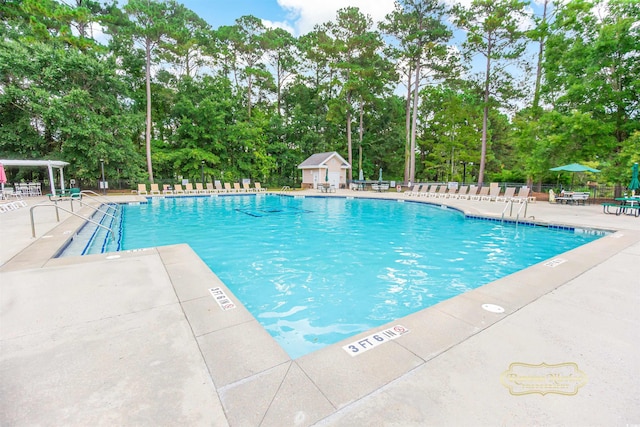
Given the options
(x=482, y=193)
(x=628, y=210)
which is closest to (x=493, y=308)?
(x=628, y=210)

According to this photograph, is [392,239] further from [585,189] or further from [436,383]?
[585,189]

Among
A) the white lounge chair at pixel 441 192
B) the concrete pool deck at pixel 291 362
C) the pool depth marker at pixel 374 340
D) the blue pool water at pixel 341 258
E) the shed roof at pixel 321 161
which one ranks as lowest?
the blue pool water at pixel 341 258

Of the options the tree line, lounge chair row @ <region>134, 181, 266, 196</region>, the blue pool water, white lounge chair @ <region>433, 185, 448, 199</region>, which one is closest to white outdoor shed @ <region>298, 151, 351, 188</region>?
the tree line

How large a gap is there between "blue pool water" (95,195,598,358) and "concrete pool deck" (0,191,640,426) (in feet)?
3.25

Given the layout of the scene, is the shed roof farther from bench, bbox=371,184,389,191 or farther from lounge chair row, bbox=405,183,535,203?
lounge chair row, bbox=405,183,535,203

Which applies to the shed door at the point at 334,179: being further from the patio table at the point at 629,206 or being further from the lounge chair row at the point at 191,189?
the patio table at the point at 629,206

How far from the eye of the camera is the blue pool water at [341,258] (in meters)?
3.74

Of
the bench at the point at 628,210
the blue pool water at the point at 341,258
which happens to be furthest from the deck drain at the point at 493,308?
the bench at the point at 628,210

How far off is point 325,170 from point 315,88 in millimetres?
11239

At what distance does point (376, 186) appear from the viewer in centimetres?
2148

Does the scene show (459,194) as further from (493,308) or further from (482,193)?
(493,308)

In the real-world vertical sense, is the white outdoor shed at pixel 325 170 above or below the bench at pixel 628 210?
above

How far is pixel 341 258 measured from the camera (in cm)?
586

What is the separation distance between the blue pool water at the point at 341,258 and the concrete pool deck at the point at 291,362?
3.25 feet
